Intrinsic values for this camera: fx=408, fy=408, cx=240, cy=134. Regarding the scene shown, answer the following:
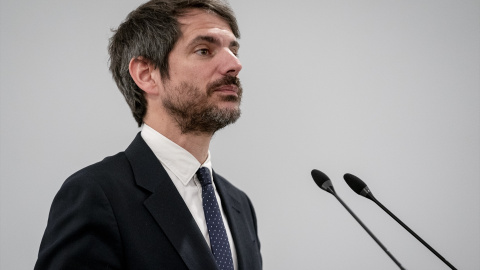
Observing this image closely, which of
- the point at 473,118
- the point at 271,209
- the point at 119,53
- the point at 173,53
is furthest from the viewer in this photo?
the point at 473,118

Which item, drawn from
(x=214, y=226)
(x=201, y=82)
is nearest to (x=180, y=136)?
(x=201, y=82)

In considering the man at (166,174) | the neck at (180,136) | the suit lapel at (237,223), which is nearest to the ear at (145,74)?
the man at (166,174)

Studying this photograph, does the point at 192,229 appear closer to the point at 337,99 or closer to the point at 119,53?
the point at 119,53

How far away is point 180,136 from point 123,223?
346mm

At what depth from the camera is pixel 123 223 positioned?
968 mm

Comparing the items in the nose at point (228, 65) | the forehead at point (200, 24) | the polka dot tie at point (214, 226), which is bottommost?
the polka dot tie at point (214, 226)

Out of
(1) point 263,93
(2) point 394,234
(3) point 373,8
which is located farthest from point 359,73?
(2) point 394,234

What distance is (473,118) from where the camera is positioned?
2.38 metres

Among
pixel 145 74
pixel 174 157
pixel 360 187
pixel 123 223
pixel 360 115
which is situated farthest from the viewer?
pixel 360 115

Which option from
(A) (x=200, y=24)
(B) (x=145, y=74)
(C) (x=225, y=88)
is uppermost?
(A) (x=200, y=24)

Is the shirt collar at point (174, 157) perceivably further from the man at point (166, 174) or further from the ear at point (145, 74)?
the ear at point (145, 74)

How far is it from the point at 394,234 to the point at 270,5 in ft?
4.86

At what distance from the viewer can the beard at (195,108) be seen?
1.21 m

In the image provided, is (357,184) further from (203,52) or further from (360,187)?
(203,52)
